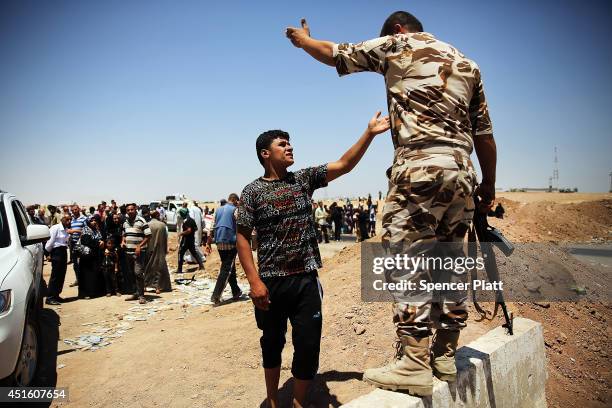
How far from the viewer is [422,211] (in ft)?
6.66

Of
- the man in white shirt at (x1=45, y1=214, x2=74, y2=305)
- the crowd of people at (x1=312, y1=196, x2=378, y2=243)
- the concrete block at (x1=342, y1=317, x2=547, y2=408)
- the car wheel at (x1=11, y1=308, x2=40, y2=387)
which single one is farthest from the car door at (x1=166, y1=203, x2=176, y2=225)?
the concrete block at (x1=342, y1=317, x2=547, y2=408)

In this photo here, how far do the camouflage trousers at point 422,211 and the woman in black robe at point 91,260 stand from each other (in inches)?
343

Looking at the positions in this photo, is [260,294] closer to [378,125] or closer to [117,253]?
[378,125]

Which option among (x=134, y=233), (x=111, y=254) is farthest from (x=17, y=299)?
(x=111, y=254)

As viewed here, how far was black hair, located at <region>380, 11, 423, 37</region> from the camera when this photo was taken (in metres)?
2.24

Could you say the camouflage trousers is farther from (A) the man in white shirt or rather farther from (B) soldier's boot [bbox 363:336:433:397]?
(A) the man in white shirt

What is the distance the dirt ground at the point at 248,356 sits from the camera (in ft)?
12.1

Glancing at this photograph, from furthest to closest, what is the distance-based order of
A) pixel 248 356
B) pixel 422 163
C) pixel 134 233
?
pixel 134 233, pixel 248 356, pixel 422 163

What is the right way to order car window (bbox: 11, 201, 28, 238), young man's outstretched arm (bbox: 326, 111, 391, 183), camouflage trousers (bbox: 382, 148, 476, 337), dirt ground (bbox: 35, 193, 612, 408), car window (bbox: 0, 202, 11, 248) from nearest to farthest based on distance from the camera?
camouflage trousers (bbox: 382, 148, 476, 337)
young man's outstretched arm (bbox: 326, 111, 391, 183)
dirt ground (bbox: 35, 193, 612, 408)
car window (bbox: 0, 202, 11, 248)
car window (bbox: 11, 201, 28, 238)

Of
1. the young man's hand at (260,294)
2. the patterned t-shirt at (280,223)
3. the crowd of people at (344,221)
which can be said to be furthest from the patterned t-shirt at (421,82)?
the crowd of people at (344,221)

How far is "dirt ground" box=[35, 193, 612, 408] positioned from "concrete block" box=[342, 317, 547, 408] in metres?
0.46

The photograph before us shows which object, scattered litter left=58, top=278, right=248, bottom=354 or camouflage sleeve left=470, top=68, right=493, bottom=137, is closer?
camouflage sleeve left=470, top=68, right=493, bottom=137

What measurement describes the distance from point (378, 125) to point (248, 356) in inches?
132

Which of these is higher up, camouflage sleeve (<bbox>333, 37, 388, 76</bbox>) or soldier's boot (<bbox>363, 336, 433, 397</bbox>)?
camouflage sleeve (<bbox>333, 37, 388, 76</bbox>)
